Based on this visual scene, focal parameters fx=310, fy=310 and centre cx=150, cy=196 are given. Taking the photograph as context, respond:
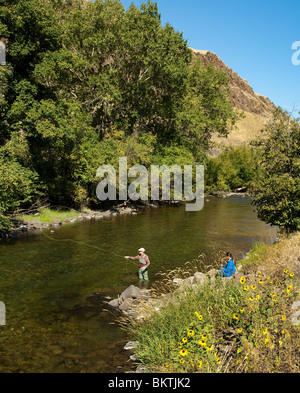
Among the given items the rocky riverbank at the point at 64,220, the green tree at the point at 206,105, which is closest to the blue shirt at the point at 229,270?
the rocky riverbank at the point at 64,220

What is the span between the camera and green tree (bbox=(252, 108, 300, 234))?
15.2 metres

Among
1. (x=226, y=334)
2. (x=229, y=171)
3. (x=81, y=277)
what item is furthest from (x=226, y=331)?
(x=229, y=171)

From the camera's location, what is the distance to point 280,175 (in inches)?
633

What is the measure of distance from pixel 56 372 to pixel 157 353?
2457mm

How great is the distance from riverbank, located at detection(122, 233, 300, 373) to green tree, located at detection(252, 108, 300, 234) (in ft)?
28.5

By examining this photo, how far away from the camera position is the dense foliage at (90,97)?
2381 centimetres

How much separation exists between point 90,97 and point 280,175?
2717 cm

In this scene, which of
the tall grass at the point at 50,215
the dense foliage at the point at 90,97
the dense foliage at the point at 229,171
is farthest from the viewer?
the dense foliage at the point at 229,171

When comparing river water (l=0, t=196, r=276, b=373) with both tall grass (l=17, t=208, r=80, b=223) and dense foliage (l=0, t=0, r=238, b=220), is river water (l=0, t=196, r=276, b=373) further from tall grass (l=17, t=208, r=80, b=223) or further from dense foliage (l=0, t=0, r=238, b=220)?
dense foliage (l=0, t=0, r=238, b=220)

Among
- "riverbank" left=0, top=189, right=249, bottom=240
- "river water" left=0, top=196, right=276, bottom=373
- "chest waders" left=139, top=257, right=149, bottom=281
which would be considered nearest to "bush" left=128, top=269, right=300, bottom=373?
Result: "river water" left=0, top=196, right=276, bottom=373

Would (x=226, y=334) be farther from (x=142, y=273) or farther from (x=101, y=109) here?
(x=101, y=109)

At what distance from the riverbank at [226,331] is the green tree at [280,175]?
28.5ft

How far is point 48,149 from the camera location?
95.6 feet

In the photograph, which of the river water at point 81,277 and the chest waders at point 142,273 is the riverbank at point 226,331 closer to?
the river water at point 81,277
